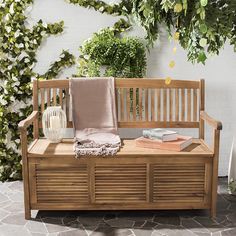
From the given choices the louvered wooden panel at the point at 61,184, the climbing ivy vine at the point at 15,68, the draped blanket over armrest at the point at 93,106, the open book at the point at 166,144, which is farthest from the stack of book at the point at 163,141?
the climbing ivy vine at the point at 15,68

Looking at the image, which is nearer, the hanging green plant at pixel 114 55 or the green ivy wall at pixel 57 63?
Answer: the hanging green plant at pixel 114 55

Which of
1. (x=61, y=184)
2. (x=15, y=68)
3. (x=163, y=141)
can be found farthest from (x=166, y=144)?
(x=15, y=68)

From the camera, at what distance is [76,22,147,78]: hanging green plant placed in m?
3.30

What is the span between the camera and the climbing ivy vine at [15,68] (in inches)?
138

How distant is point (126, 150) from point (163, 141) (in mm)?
269

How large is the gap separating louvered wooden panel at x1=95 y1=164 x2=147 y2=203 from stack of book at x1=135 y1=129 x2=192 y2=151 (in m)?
0.19

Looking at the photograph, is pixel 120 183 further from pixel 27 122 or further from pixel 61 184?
pixel 27 122

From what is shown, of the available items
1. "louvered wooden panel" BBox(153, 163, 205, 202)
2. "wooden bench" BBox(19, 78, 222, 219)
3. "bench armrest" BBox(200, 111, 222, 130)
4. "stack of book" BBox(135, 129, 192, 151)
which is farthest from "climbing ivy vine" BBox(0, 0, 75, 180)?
"louvered wooden panel" BBox(153, 163, 205, 202)

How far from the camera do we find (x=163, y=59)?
11.8 ft

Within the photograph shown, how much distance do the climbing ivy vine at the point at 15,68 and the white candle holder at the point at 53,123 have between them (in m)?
0.55

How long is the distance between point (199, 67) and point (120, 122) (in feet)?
2.95

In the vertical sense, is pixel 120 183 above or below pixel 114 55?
below

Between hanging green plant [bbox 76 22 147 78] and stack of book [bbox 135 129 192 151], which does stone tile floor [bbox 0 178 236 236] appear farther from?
hanging green plant [bbox 76 22 147 78]

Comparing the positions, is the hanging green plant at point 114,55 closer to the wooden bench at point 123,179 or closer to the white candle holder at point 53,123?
the white candle holder at point 53,123
